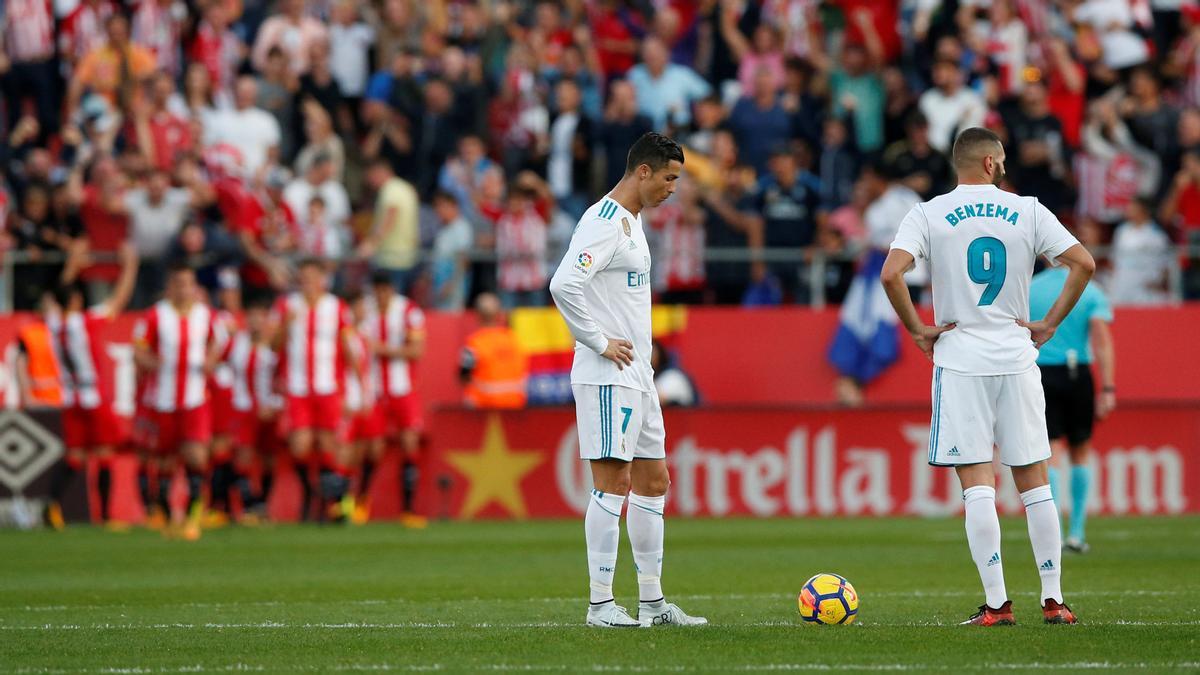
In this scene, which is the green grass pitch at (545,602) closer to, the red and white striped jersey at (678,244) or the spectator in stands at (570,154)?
the red and white striped jersey at (678,244)

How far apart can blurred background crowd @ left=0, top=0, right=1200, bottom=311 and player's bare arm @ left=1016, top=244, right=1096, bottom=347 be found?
1085 centimetres

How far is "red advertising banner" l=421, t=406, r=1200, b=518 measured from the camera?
19625 mm

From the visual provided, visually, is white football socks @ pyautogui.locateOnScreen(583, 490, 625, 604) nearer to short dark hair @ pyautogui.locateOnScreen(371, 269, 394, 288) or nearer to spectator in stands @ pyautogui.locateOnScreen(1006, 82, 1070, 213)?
short dark hair @ pyautogui.locateOnScreen(371, 269, 394, 288)

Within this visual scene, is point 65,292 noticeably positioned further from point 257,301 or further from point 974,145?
point 974,145

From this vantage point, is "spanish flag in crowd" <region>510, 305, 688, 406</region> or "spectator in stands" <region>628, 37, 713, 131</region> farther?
"spectator in stands" <region>628, 37, 713, 131</region>

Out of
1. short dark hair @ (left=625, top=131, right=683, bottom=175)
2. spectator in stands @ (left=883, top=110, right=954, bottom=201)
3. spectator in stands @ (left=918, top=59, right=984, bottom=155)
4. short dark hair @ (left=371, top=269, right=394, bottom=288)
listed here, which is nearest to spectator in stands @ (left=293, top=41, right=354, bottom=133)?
short dark hair @ (left=371, top=269, right=394, bottom=288)

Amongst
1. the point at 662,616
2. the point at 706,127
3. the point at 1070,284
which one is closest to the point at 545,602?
the point at 662,616

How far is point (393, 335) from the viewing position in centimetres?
2028

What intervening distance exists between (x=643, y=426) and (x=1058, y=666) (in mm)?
2549

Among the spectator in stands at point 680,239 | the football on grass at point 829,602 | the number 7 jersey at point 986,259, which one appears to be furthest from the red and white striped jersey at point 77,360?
the number 7 jersey at point 986,259

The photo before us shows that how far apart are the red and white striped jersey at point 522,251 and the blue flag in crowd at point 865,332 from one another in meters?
3.34

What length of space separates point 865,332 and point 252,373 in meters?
Answer: 6.70

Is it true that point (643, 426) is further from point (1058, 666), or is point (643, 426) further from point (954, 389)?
point (1058, 666)

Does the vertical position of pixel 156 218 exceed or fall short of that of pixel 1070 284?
it exceeds it
